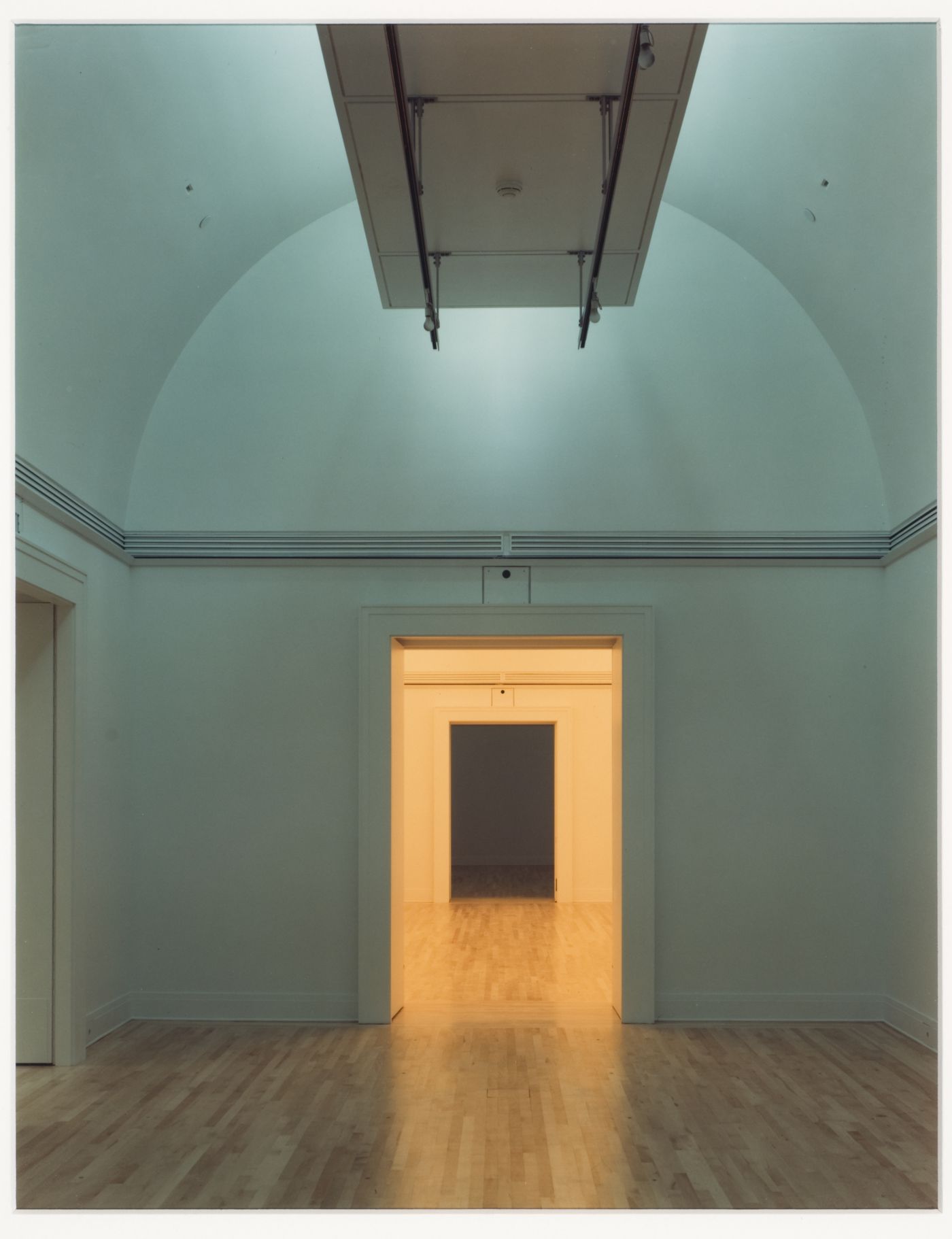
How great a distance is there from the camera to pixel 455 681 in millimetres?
17469

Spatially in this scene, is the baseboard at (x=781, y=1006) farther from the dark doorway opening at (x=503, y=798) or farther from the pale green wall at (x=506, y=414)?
the dark doorway opening at (x=503, y=798)

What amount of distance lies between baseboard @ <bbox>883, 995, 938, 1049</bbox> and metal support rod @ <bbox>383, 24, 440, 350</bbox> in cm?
610

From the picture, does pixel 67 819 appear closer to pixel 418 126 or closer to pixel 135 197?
pixel 135 197

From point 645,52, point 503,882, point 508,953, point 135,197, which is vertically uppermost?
point 135,197

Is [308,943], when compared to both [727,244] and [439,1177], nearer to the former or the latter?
[439,1177]

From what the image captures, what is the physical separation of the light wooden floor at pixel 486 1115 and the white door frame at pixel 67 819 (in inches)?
12.2

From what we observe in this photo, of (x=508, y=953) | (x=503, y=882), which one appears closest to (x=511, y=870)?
(x=503, y=882)

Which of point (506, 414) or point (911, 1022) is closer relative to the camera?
point (911, 1022)

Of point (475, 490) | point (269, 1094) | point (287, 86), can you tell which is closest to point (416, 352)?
point (475, 490)

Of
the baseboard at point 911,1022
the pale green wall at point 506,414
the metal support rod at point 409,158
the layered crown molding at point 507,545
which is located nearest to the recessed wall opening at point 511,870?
the layered crown molding at point 507,545

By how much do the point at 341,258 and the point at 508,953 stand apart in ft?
24.4

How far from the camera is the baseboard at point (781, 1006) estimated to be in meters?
9.27

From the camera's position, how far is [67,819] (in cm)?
820

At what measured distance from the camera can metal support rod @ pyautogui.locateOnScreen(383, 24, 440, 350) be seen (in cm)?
559
